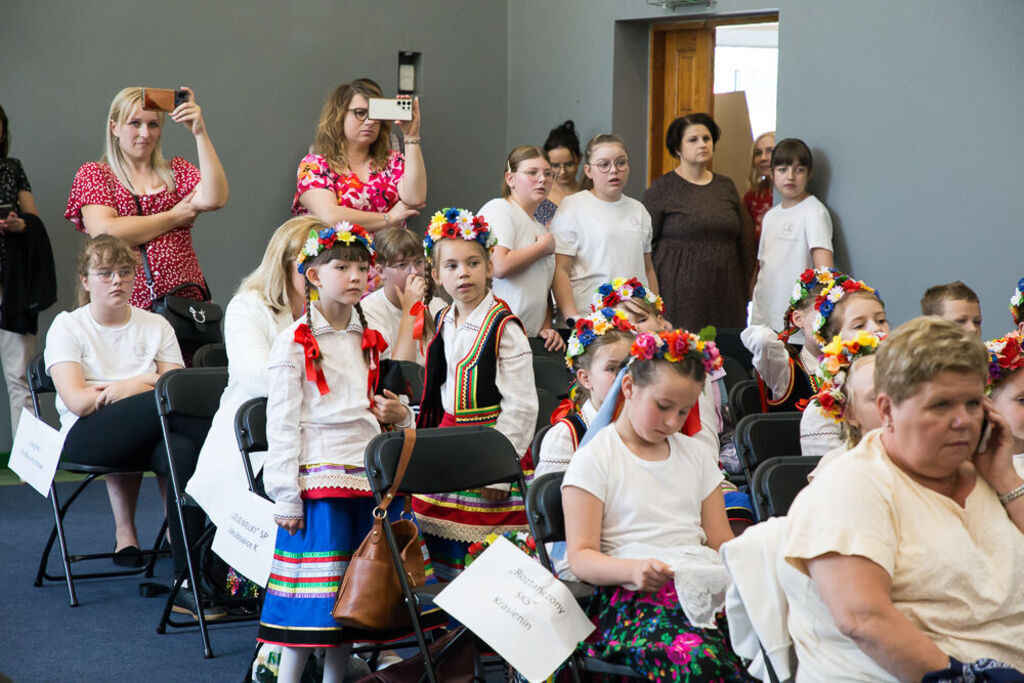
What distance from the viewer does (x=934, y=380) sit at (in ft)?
6.37

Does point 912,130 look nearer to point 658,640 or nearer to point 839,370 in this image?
point 839,370

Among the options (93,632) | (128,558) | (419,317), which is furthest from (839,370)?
(128,558)

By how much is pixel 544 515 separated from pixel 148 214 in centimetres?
304

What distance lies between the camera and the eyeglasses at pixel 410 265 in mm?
4770

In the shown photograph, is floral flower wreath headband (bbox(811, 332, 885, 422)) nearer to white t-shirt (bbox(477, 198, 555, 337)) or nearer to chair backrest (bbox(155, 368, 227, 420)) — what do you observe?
chair backrest (bbox(155, 368, 227, 420))

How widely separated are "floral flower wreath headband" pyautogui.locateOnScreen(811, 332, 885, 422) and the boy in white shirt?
3.13 m

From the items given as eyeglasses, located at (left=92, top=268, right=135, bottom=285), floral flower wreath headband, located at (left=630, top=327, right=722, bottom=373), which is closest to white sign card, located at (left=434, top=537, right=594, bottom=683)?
floral flower wreath headband, located at (left=630, top=327, right=722, bottom=373)

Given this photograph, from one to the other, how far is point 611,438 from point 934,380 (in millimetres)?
1004

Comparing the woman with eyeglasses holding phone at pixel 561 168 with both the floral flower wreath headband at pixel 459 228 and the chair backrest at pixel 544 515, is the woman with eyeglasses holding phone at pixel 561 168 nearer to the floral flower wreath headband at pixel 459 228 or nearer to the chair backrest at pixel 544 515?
the floral flower wreath headband at pixel 459 228

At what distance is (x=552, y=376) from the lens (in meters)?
4.60

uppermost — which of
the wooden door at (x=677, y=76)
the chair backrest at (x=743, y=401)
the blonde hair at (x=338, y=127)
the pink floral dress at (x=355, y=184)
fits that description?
the wooden door at (x=677, y=76)

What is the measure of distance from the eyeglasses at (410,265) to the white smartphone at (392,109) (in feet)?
3.13

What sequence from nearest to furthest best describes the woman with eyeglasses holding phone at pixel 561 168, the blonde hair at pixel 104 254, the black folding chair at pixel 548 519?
the black folding chair at pixel 548 519 → the blonde hair at pixel 104 254 → the woman with eyeglasses holding phone at pixel 561 168

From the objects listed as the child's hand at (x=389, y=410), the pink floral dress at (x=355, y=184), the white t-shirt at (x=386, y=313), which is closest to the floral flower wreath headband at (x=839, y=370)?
the child's hand at (x=389, y=410)
